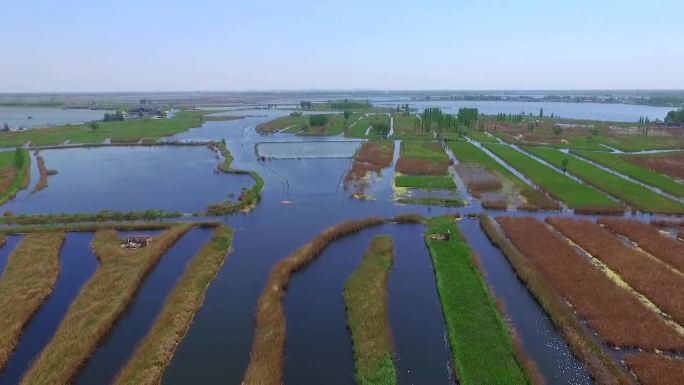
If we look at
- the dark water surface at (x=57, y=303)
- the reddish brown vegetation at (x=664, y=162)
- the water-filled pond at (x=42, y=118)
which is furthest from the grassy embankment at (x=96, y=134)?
the reddish brown vegetation at (x=664, y=162)

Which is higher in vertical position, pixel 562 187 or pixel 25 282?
pixel 562 187

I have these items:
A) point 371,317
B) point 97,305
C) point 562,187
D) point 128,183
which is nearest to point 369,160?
point 562,187

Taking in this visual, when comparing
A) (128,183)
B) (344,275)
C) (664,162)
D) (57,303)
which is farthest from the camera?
(664,162)

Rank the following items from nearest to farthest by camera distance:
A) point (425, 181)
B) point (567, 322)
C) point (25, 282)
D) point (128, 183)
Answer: point (567, 322)
point (25, 282)
point (425, 181)
point (128, 183)

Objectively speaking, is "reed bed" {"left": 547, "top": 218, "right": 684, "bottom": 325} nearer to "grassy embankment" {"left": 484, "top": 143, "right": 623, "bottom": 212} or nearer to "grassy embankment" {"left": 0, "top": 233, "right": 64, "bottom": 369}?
"grassy embankment" {"left": 484, "top": 143, "right": 623, "bottom": 212}

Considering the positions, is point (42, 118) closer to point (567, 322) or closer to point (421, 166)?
point (421, 166)

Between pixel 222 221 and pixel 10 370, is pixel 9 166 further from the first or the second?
pixel 10 370
